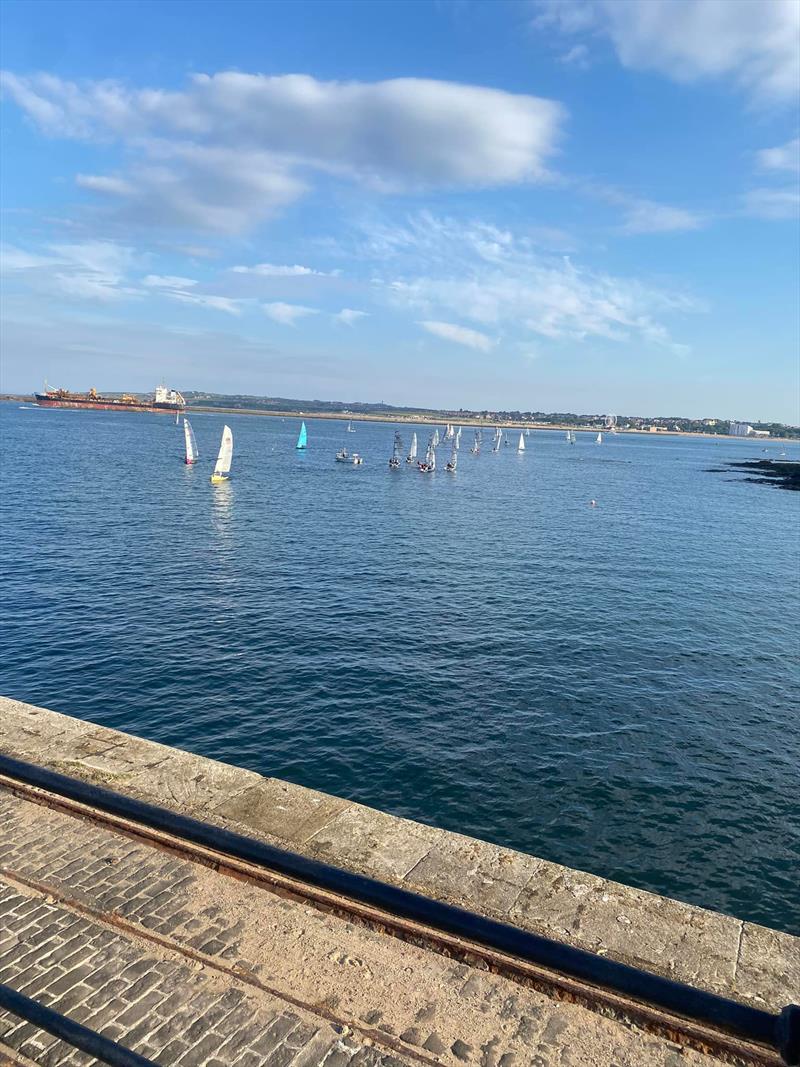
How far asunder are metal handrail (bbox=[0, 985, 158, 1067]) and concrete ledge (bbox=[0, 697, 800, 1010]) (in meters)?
6.85

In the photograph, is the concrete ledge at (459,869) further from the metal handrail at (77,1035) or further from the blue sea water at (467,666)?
the blue sea water at (467,666)

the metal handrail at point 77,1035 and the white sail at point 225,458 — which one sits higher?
the metal handrail at point 77,1035

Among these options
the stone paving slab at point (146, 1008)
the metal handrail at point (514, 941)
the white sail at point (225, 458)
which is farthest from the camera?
the white sail at point (225, 458)

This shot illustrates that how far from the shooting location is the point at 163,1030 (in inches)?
272

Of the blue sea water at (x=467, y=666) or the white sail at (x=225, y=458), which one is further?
the white sail at (x=225, y=458)

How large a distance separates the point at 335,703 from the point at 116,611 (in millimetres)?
14194

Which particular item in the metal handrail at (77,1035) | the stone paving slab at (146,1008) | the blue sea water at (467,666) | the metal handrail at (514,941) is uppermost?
the metal handrail at (514,941)

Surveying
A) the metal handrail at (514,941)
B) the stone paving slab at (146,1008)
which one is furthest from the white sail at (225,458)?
the metal handrail at (514,941)

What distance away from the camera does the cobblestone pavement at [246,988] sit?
266 inches

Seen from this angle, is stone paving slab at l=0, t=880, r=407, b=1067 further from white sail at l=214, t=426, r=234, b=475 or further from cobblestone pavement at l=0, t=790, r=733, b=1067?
white sail at l=214, t=426, r=234, b=475

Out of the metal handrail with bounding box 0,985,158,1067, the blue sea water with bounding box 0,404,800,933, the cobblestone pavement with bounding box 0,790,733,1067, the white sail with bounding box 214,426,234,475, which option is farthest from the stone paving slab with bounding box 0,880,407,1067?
the white sail with bounding box 214,426,234,475

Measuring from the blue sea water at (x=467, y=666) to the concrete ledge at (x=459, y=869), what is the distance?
8.44 meters

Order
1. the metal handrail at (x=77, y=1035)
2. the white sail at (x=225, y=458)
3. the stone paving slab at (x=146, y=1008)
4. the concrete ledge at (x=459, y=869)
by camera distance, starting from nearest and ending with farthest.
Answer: the metal handrail at (x=77, y=1035) → the stone paving slab at (x=146, y=1008) → the concrete ledge at (x=459, y=869) → the white sail at (x=225, y=458)

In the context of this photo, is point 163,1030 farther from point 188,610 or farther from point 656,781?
point 188,610
